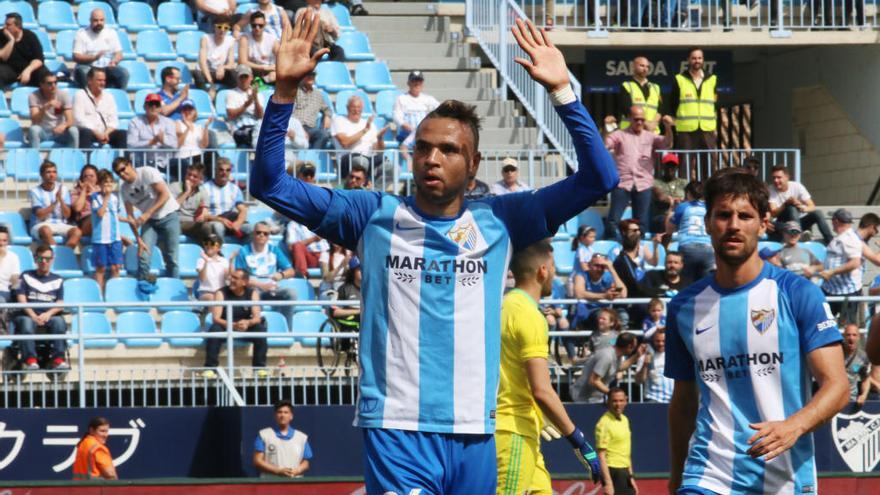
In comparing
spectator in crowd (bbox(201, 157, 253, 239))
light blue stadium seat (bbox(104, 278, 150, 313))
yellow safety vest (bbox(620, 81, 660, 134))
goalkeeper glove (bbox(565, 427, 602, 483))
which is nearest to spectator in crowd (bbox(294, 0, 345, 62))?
spectator in crowd (bbox(201, 157, 253, 239))

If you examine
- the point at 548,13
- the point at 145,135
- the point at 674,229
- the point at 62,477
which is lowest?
the point at 62,477

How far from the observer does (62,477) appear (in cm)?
1430

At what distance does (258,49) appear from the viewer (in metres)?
18.8

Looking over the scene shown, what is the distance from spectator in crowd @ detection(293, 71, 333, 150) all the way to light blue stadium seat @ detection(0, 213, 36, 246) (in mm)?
3223

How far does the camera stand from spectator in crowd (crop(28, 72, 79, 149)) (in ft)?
57.2

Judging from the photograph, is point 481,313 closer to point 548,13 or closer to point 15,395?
point 15,395

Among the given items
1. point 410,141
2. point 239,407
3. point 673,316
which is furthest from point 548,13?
point 673,316

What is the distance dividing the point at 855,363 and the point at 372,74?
7672 millimetres

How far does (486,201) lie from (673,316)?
89 cm

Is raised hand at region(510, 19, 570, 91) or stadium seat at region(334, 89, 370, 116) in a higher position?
stadium seat at region(334, 89, 370, 116)

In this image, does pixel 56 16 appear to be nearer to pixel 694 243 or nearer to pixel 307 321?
pixel 307 321

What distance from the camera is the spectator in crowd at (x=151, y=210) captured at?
1622 centimetres

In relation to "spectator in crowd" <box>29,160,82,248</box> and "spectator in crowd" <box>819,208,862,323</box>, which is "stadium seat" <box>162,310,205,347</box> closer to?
"spectator in crowd" <box>29,160,82,248</box>

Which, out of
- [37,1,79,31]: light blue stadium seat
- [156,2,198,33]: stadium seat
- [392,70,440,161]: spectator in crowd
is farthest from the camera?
[156,2,198,33]: stadium seat
